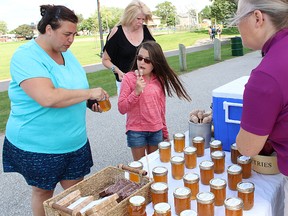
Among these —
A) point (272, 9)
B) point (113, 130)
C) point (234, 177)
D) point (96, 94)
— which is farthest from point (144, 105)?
point (113, 130)

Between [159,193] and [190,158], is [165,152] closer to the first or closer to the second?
[190,158]

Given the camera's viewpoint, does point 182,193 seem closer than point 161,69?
Yes

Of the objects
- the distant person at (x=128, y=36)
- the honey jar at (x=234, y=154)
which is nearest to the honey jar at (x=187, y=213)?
the honey jar at (x=234, y=154)

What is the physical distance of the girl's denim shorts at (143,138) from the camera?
315 cm

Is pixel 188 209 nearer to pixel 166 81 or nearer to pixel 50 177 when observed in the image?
pixel 50 177

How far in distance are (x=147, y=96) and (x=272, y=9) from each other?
68.1 inches

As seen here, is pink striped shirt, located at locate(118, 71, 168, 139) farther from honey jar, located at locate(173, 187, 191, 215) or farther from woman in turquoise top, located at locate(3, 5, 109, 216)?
honey jar, located at locate(173, 187, 191, 215)

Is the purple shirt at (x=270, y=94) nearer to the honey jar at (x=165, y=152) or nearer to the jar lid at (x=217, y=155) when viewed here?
the jar lid at (x=217, y=155)

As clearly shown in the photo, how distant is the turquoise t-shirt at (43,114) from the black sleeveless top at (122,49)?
5.15 ft

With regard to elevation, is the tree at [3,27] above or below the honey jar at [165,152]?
above

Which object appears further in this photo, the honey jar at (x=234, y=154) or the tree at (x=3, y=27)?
the tree at (x=3, y=27)

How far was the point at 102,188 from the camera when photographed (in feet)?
6.23

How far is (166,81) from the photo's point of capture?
3.17m

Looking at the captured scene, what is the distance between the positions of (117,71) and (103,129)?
Result: 7.89 ft
